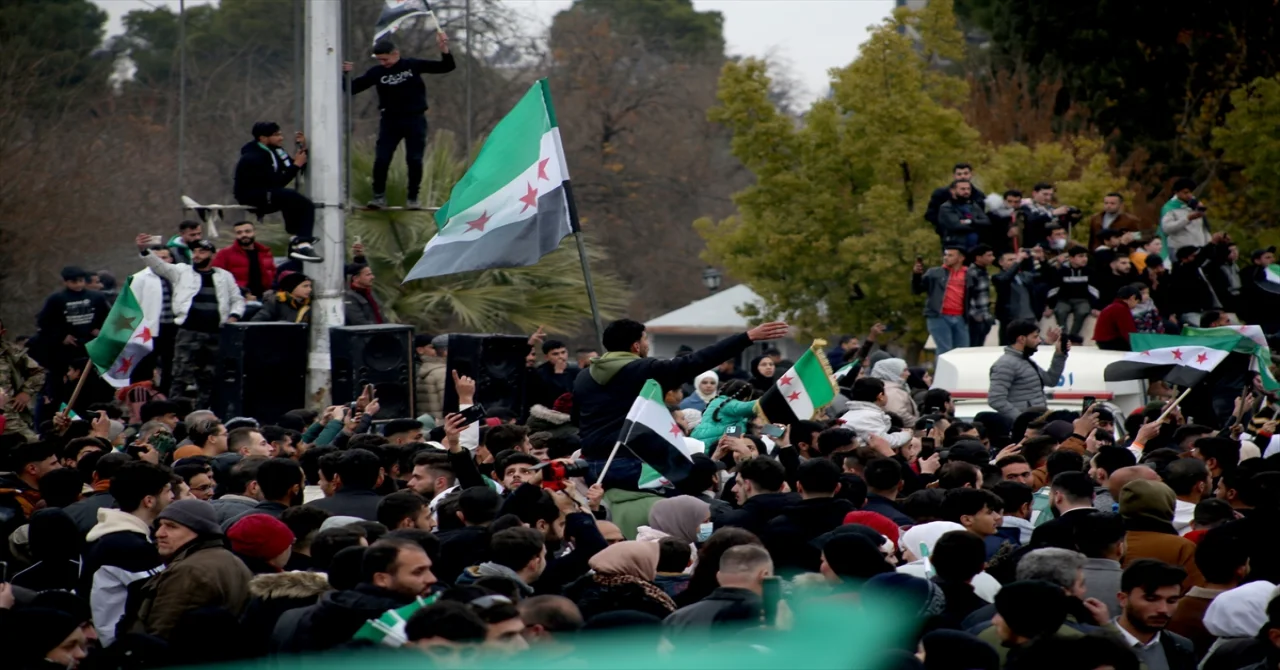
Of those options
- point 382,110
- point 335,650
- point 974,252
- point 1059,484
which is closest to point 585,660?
point 335,650

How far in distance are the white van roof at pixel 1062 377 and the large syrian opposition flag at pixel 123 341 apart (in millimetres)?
7109

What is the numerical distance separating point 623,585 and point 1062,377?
10.7 metres

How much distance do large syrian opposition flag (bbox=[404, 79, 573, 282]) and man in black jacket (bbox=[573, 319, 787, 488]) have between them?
325 centimetres

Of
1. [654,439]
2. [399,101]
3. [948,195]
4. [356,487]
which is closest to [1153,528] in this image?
[654,439]

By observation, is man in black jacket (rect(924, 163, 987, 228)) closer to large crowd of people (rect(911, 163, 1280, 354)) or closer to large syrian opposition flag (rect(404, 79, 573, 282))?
large crowd of people (rect(911, 163, 1280, 354))

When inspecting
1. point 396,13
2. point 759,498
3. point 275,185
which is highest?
point 396,13

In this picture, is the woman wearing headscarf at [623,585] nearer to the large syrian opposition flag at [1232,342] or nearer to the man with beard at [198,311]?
the large syrian opposition flag at [1232,342]

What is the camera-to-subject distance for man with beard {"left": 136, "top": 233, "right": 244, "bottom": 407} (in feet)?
50.6

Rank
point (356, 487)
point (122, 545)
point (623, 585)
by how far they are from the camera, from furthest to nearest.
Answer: point (356, 487), point (122, 545), point (623, 585)

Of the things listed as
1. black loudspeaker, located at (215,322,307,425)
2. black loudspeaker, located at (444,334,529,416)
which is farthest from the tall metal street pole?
black loudspeaker, located at (444,334,529,416)

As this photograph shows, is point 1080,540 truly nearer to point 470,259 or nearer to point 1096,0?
point 470,259

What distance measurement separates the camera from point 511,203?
43.9 ft

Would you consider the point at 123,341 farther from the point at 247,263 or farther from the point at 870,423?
the point at 870,423

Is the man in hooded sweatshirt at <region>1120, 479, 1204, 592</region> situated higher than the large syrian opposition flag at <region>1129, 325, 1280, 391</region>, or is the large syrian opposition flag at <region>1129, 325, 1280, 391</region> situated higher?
the large syrian opposition flag at <region>1129, 325, 1280, 391</region>
